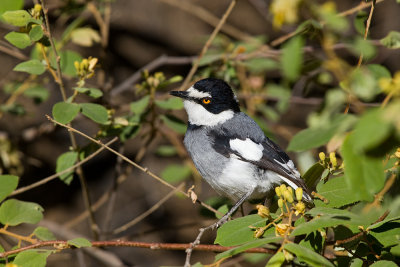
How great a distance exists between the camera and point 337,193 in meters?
1.99

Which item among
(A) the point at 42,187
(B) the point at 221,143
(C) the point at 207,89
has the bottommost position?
(A) the point at 42,187

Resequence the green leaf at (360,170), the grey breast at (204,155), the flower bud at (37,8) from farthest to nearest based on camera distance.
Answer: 1. the grey breast at (204,155)
2. the flower bud at (37,8)
3. the green leaf at (360,170)

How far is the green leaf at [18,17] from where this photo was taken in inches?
86.7

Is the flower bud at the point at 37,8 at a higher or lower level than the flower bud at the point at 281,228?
higher

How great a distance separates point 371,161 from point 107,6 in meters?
3.41


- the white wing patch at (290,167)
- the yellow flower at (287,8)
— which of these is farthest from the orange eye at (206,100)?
the yellow flower at (287,8)

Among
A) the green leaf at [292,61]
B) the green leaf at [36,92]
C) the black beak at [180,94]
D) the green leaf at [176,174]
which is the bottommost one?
the green leaf at [176,174]

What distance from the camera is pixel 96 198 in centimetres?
530

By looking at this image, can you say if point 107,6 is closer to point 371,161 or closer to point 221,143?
point 221,143

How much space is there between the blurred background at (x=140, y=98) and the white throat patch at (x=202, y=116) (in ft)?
0.46

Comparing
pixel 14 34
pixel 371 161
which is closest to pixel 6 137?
pixel 14 34

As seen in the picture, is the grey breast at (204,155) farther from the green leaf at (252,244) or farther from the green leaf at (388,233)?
the green leaf at (252,244)

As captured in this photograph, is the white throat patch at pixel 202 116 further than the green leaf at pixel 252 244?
Yes

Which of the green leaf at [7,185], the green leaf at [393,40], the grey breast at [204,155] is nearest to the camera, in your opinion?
the green leaf at [7,185]
